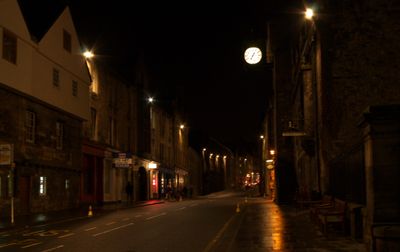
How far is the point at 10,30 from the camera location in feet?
89.6

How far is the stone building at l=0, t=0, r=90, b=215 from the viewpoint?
27250mm

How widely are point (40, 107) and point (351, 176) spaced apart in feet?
70.6

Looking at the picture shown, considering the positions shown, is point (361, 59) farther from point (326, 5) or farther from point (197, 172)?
point (197, 172)

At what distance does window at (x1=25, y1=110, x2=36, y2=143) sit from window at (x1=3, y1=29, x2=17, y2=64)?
3475mm

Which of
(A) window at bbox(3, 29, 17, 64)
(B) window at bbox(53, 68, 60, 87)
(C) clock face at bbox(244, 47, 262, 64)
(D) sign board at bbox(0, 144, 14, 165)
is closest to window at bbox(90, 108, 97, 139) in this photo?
(B) window at bbox(53, 68, 60, 87)

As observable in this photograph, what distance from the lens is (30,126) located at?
1209 inches

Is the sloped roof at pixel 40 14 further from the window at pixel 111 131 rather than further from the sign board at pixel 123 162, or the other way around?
the sign board at pixel 123 162

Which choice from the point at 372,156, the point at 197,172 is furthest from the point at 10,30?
the point at 197,172

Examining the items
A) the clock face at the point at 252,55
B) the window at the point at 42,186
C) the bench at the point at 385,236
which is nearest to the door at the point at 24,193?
the window at the point at 42,186

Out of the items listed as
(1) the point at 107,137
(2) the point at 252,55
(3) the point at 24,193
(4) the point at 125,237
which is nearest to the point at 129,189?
(1) the point at 107,137

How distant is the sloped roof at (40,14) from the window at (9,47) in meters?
2.49

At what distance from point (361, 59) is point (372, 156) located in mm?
13622

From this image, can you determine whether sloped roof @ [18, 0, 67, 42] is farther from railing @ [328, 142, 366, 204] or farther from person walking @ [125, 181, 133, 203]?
railing @ [328, 142, 366, 204]

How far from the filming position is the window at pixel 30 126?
98.4ft
